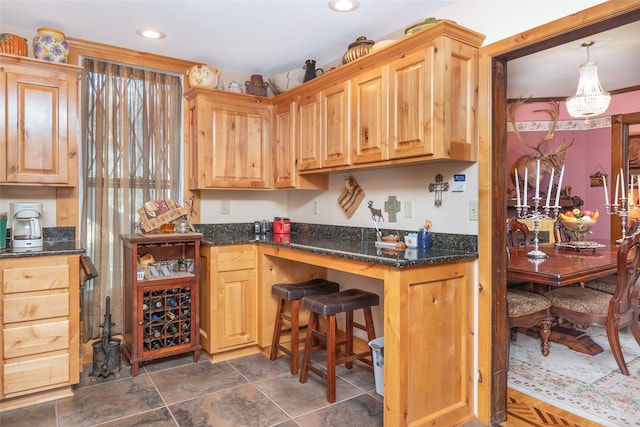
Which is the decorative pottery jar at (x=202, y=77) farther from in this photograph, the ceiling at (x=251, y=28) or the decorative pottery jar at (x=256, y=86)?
the decorative pottery jar at (x=256, y=86)

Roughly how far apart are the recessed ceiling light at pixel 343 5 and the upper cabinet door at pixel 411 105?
463 millimetres

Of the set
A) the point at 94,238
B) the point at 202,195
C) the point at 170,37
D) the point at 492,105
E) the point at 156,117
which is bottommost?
the point at 94,238

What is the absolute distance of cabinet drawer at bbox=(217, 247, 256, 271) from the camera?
3.04m

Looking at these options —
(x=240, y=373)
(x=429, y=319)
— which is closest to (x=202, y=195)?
(x=240, y=373)

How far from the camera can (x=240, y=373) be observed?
2863 mm

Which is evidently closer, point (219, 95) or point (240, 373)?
point (240, 373)

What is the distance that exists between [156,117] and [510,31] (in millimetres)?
2650

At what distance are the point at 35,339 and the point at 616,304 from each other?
3.80 m

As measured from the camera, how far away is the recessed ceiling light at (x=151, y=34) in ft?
9.53

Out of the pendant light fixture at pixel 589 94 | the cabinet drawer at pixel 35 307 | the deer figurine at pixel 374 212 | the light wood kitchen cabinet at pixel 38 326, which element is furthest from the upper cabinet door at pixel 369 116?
the pendant light fixture at pixel 589 94

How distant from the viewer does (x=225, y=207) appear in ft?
12.1

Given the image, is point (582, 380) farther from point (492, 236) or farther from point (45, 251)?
point (45, 251)

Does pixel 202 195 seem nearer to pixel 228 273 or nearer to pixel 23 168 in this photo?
pixel 228 273

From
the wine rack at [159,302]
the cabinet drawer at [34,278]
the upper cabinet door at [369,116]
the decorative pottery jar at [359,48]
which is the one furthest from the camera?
the wine rack at [159,302]
